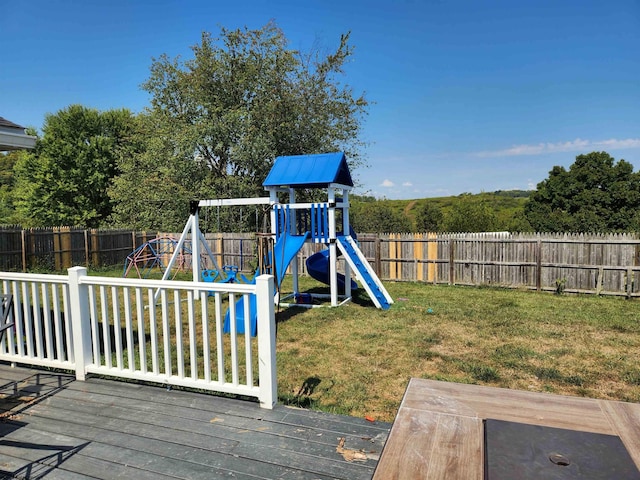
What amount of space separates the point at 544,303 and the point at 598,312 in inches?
41.3

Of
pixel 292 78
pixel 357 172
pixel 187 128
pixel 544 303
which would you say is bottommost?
pixel 544 303

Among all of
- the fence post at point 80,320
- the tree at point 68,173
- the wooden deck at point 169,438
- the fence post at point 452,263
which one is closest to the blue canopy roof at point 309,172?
the fence post at point 452,263

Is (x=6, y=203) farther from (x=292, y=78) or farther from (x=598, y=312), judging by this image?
(x=598, y=312)

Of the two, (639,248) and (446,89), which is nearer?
(639,248)

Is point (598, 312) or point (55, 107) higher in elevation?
point (55, 107)

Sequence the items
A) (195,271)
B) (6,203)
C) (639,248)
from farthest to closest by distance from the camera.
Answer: (6,203)
(639,248)
(195,271)

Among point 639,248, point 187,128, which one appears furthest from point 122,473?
point 187,128

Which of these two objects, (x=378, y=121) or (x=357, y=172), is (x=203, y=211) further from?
(x=378, y=121)

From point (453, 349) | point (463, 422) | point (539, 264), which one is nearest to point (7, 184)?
point (539, 264)

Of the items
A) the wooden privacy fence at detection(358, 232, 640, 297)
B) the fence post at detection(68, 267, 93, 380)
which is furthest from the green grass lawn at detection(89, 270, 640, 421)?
the fence post at detection(68, 267, 93, 380)

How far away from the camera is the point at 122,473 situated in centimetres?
211

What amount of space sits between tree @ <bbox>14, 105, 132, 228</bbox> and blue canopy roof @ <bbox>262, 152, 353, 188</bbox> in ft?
61.8

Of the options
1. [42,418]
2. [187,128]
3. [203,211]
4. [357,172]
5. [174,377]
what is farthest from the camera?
[357,172]

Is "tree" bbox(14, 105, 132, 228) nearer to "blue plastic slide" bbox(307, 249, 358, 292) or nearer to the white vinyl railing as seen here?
"blue plastic slide" bbox(307, 249, 358, 292)
